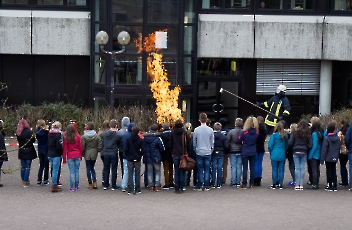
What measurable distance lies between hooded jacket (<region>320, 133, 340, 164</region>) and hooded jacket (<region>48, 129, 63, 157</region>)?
19.1ft

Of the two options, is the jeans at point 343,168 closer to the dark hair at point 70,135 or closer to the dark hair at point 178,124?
the dark hair at point 178,124

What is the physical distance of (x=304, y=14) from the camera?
2730 cm

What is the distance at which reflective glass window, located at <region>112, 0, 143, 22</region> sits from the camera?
26.1 meters

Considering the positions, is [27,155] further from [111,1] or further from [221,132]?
[111,1]

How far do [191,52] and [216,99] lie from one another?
246 cm

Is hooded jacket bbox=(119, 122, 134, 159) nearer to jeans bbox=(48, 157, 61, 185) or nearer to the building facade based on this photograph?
jeans bbox=(48, 157, 61, 185)

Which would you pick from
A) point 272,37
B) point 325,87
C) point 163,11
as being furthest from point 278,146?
point 325,87

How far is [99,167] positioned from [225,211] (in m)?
5.68

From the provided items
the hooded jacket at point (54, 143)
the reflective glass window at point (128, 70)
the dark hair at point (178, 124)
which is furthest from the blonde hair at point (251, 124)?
the reflective glass window at point (128, 70)

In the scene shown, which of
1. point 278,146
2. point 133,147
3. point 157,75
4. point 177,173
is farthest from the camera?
point 157,75

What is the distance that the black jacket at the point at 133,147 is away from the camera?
16.2 metres

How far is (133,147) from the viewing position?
16203mm

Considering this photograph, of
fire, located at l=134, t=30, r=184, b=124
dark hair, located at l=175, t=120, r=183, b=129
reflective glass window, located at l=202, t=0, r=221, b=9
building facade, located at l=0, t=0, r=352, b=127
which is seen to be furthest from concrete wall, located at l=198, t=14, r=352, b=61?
dark hair, located at l=175, t=120, r=183, b=129

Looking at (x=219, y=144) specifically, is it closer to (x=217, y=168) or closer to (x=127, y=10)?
(x=217, y=168)
